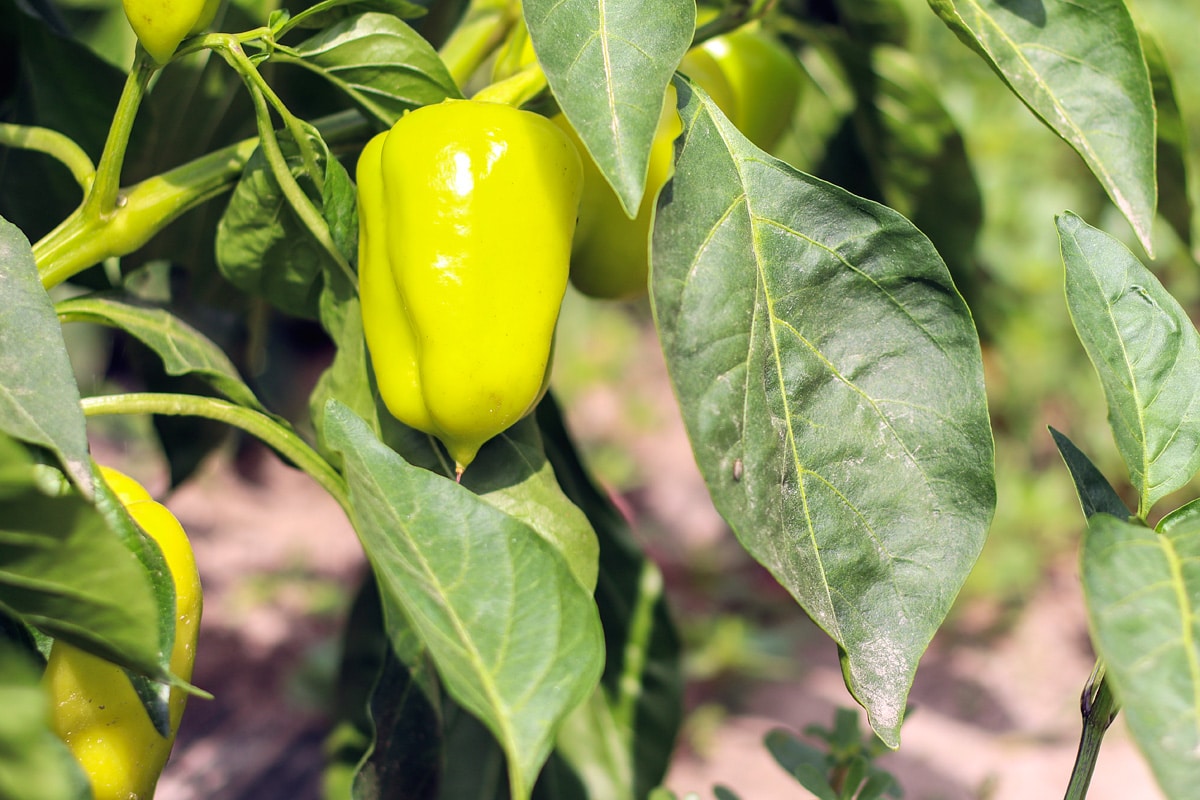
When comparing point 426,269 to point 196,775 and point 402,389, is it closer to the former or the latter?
point 402,389

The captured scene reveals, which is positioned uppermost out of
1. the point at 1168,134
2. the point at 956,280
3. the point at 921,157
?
the point at 1168,134

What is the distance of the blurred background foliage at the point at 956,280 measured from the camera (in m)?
0.90

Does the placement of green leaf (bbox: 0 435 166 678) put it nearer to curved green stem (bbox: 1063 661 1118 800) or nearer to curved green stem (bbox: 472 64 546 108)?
curved green stem (bbox: 472 64 546 108)

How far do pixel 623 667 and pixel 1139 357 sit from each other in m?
0.52

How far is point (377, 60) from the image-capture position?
0.59 m

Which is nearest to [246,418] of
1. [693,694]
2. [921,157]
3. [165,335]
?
[165,335]

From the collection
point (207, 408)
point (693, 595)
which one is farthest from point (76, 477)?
point (693, 595)

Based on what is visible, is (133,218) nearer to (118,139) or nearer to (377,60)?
(118,139)

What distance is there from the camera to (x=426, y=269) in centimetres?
54

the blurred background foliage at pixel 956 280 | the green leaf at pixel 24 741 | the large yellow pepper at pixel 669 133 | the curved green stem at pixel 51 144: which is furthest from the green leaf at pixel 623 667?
the green leaf at pixel 24 741

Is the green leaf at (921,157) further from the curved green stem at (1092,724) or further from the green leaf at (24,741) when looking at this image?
the green leaf at (24,741)

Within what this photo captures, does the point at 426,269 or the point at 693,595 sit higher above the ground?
the point at 426,269

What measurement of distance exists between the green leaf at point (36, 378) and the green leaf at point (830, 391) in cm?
27

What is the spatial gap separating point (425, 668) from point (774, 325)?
336mm
